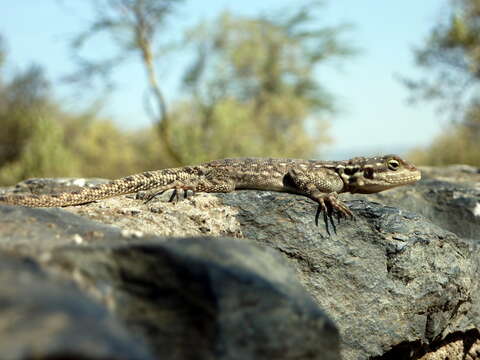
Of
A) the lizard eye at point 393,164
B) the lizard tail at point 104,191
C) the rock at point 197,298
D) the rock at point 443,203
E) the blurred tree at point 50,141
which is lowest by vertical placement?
the blurred tree at point 50,141

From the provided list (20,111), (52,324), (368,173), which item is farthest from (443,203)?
(20,111)

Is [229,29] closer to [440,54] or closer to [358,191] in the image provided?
[440,54]

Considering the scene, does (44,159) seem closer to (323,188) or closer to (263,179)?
(263,179)

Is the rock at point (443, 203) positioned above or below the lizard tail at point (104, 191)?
below

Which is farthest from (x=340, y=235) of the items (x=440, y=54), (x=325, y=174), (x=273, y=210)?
(x=440, y=54)

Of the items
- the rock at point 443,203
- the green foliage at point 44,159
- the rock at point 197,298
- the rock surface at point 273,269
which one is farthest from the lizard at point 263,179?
the green foliage at point 44,159

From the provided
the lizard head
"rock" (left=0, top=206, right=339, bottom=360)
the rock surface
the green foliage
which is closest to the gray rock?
the rock surface

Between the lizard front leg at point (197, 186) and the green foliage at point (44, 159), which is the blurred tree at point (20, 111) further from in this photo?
the lizard front leg at point (197, 186)

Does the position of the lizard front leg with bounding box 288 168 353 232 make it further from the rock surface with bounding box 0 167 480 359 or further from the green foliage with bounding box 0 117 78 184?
the green foliage with bounding box 0 117 78 184
